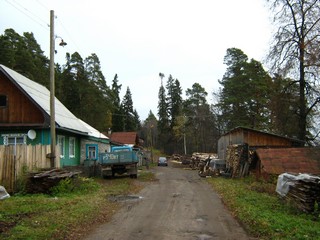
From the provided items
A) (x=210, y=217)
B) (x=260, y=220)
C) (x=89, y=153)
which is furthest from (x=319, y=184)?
(x=89, y=153)

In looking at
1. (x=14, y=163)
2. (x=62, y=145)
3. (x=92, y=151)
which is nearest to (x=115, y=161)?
(x=62, y=145)

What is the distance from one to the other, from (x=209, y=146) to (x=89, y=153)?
5218 cm

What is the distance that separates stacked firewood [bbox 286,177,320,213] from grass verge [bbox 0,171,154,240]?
621cm

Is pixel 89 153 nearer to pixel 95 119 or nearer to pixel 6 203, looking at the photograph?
pixel 6 203

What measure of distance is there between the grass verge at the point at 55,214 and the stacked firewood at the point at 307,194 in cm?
621

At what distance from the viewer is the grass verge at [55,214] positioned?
8688 mm

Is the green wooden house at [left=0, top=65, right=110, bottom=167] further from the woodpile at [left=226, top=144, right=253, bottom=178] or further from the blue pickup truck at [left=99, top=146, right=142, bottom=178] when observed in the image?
the woodpile at [left=226, top=144, right=253, bottom=178]

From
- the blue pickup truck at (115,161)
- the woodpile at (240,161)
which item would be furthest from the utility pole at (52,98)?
the woodpile at (240,161)

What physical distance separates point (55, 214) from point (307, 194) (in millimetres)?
7840

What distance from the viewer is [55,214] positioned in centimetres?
1095

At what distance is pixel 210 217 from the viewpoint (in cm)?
1166

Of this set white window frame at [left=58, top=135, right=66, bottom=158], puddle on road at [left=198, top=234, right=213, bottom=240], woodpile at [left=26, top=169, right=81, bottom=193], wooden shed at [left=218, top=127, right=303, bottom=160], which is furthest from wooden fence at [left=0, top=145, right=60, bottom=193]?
wooden shed at [left=218, top=127, right=303, bottom=160]

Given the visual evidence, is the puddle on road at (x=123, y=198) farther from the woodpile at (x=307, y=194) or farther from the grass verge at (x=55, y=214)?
the woodpile at (x=307, y=194)

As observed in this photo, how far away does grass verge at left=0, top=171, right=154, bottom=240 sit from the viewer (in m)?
8.69
